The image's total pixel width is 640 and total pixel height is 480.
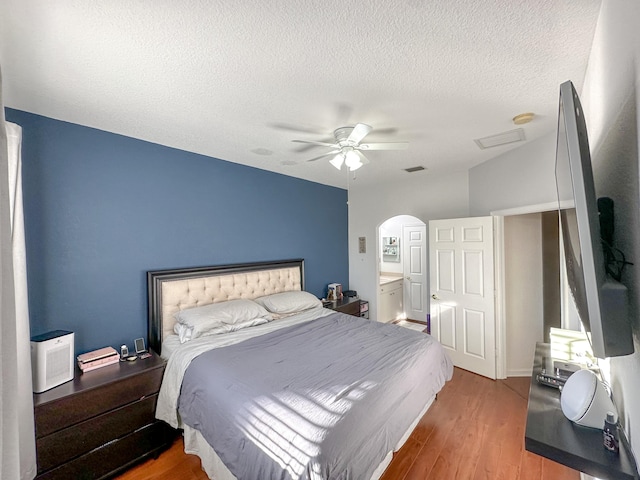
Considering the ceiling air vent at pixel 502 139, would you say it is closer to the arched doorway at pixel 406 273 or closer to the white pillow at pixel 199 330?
the arched doorway at pixel 406 273

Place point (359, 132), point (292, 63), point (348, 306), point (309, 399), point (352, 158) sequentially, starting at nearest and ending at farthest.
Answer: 1. point (292, 63)
2. point (309, 399)
3. point (359, 132)
4. point (352, 158)
5. point (348, 306)

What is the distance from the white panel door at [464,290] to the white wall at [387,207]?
44cm

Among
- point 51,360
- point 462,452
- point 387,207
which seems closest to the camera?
point 51,360

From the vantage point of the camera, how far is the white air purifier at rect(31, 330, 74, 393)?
5.82 feet

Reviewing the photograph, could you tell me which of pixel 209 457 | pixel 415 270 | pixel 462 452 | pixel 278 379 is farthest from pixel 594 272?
pixel 415 270

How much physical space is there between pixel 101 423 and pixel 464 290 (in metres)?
3.84

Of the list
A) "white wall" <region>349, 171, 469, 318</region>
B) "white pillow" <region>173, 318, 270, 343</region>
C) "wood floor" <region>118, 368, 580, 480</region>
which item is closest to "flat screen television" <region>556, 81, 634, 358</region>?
"wood floor" <region>118, 368, 580, 480</region>

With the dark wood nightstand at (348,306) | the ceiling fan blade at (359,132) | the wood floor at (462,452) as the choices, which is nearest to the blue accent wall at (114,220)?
the wood floor at (462,452)

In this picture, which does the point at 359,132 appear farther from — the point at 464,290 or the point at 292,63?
the point at 464,290

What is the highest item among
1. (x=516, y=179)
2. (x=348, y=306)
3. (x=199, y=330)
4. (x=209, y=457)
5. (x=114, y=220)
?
(x=516, y=179)

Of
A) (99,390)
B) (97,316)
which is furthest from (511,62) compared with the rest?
(97,316)

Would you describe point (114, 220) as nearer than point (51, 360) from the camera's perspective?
No

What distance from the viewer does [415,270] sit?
5.75 m

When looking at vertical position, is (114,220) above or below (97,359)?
above
